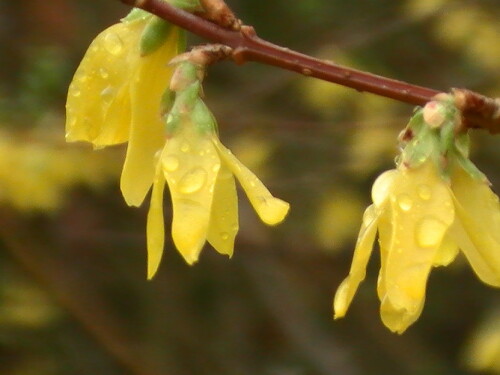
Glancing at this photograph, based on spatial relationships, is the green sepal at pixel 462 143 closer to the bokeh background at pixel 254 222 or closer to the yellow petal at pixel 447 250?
the yellow petal at pixel 447 250

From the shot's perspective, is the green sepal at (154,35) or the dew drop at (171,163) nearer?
the dew drop at (171,163)

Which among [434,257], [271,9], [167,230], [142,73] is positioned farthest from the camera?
[271,9]

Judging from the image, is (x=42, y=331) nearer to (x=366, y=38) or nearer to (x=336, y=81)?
(x=366, y=38)

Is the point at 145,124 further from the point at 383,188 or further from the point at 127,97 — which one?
the point at 383,188

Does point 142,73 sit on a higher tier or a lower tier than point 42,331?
higher

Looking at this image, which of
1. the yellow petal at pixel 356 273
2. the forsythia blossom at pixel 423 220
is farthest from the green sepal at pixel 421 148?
the yellow petal at pixel 356 273

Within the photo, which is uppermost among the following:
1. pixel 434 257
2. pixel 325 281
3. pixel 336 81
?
pixel 336 81

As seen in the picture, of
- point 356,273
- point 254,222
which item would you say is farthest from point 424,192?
point 254,222

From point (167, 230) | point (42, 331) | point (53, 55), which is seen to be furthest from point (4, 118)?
point (42, 331)
